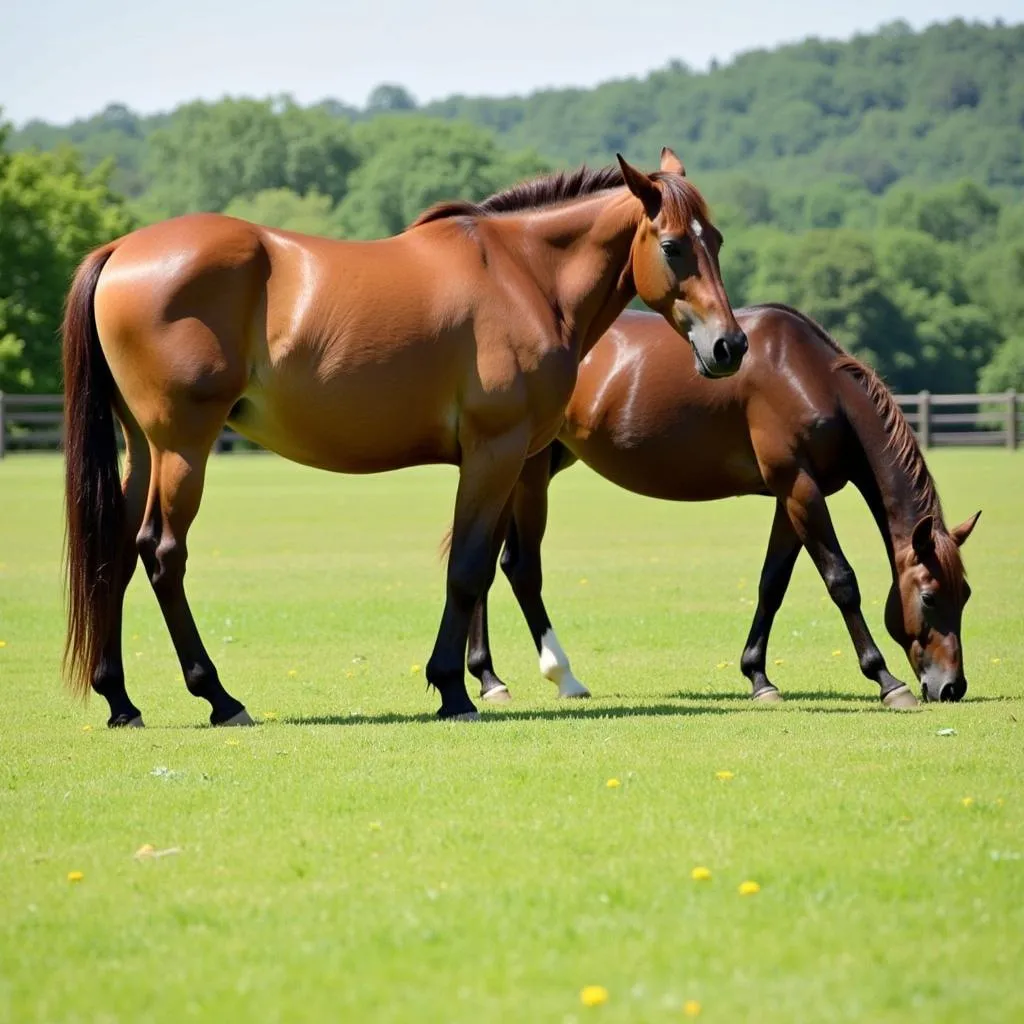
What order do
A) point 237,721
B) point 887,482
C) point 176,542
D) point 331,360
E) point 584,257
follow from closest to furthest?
point 176,542
point 331,360
point 237,721
point 584,257
point 887,482

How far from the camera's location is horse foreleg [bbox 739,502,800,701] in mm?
10961

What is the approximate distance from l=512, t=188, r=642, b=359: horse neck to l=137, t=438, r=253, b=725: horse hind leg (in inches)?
87.2

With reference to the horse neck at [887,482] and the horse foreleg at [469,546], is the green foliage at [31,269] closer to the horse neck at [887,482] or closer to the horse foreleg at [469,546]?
the horse neck at [887,482]

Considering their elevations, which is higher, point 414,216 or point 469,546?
point 469,546

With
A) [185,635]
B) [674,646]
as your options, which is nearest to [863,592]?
[674,646]

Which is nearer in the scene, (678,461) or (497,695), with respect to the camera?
(497,695)

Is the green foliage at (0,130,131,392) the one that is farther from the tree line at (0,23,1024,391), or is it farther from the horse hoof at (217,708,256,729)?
the horse hoof at (217,708,256,729)

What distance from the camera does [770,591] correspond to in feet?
37.3

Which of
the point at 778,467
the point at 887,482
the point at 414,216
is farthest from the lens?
the point at 414,216

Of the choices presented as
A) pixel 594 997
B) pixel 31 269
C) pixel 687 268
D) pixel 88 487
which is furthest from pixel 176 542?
pixel 31 269

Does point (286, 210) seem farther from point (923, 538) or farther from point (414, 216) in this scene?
point (923, 538)

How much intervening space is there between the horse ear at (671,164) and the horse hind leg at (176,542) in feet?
10.3

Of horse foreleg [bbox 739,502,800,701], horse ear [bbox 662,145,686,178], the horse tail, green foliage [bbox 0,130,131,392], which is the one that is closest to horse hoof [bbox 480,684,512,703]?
horse foreleg [bbox 739,502,800,701]

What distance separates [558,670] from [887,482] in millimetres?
2376
